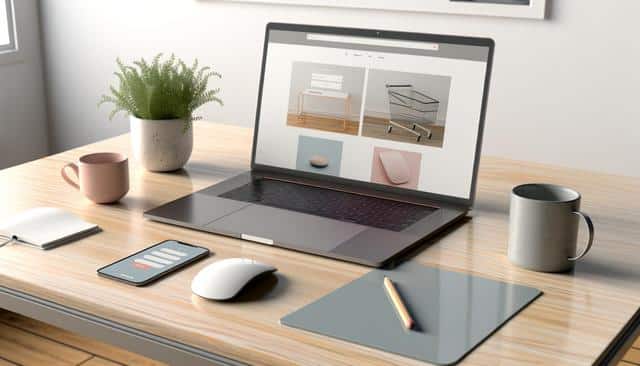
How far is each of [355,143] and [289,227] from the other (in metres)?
0.28

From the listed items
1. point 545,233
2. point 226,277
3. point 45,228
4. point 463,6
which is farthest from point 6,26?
point 545,233

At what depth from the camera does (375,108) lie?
167cm

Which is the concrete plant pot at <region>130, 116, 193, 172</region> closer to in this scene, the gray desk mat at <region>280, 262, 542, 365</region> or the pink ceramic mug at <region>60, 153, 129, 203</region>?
the pink ceramic mug at <region>60, 153, 129, 203</region>

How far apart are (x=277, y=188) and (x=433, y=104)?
1.16ft

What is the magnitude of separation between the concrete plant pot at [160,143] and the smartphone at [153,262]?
0.41 metres

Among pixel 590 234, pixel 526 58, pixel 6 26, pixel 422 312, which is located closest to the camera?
pixel 422 312

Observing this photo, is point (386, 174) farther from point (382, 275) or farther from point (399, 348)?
point (399, 348)

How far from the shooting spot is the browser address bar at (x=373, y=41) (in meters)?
1.65

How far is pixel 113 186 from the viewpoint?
164 cm

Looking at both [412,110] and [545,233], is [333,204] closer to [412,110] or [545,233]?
[412,110]

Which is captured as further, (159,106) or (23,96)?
(23,96)

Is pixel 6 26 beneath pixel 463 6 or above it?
beneath

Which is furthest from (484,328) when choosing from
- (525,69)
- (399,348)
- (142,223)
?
(525,69)

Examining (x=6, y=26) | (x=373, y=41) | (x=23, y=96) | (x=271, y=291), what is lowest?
(x=23, y=96)
